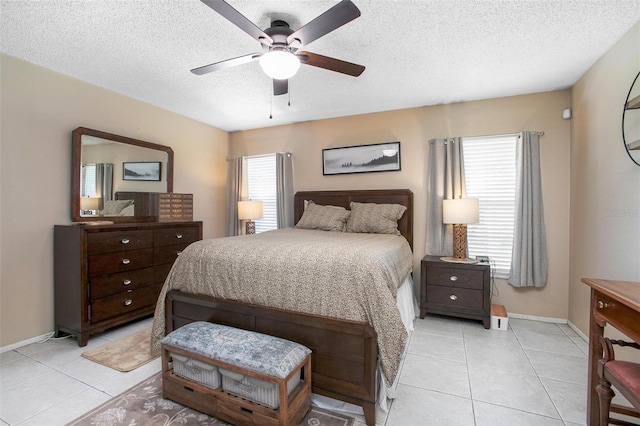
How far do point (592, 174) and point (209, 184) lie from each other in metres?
4.71

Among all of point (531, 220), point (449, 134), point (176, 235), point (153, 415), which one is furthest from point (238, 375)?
point (449, 134)

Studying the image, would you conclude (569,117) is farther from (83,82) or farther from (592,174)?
(83,82)

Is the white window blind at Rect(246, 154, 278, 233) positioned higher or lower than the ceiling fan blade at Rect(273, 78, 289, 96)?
lower

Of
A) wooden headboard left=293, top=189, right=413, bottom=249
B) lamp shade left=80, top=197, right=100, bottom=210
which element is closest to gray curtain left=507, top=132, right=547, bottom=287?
wooden headboard left=293, top=189, right=413, bottom=249

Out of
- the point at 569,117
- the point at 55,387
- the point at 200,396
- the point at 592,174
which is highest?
the point at 569,117

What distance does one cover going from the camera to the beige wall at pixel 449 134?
10.2ft

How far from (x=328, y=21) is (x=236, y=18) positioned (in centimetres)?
51

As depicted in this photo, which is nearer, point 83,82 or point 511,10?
point 511,10

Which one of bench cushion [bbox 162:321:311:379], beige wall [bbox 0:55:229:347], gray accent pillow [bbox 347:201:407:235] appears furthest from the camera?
gray accent pillow [bbox 347:201:407:235]

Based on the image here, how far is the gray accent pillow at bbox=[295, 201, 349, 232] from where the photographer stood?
3.52m

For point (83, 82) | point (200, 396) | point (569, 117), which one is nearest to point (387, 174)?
point (569, 117)

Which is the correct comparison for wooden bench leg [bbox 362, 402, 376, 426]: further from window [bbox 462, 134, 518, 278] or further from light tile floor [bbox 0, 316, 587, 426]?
window [bbox 462, 134, 518, 278]

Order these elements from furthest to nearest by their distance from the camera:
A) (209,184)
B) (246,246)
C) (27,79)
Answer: (209,184), (27,79), (246,246)

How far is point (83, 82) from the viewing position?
9.69ft
